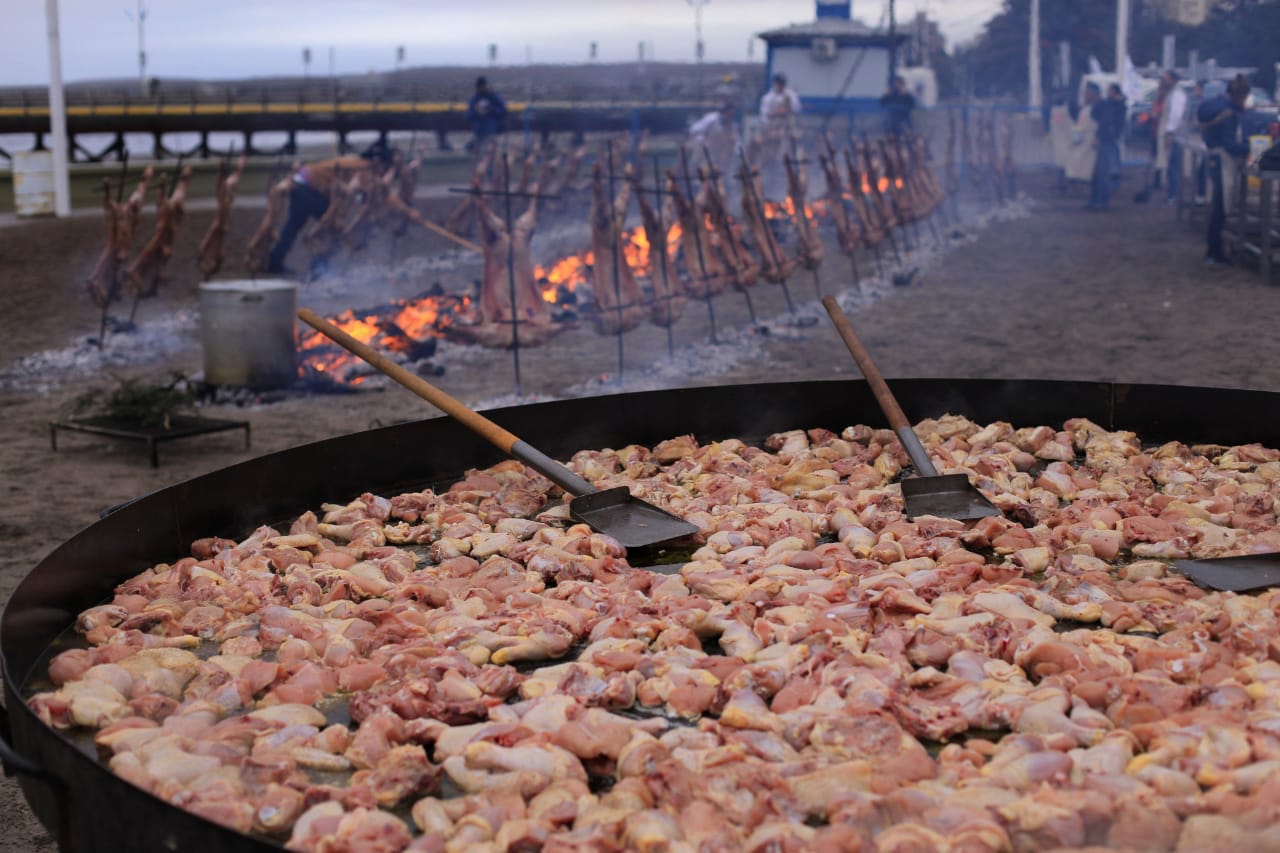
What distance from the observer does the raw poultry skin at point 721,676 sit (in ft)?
7.79

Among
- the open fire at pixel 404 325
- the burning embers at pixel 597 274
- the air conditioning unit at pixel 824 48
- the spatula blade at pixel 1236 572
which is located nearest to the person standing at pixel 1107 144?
the air conditioning unit at pixel 824 48

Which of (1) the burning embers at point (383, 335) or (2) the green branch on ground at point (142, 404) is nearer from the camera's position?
(2) the green branch on ground at point (142, 404)

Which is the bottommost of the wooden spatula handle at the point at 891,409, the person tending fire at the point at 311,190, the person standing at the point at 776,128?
the wooden spatula handle at the point at 891,409

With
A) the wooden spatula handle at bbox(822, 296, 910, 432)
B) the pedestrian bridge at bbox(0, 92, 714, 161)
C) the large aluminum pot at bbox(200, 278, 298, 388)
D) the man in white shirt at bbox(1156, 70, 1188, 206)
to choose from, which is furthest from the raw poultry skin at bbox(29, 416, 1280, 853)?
the pedestrian bridge at bbox(0, 92, 714, 161)

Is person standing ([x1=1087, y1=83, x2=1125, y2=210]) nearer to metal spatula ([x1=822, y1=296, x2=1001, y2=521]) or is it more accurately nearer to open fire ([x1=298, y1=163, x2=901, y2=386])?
open fire ([x1=298, y1=163, x2=901, y2=386])

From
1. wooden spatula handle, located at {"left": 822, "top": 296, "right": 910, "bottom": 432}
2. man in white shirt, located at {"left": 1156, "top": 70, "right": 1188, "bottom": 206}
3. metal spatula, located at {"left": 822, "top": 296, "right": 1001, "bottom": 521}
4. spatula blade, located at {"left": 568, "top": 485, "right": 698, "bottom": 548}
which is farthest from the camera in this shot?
man in white shirt, located at {"left": 1156, "top": 70, "right": 1188, "bottom": 206}

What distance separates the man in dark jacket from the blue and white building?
38.7 ft

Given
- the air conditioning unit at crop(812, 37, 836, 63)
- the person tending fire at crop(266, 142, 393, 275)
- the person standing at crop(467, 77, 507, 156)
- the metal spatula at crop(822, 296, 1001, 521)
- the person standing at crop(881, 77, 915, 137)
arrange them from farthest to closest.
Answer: the air conditioning unit at crop(812, 37, 836, 63)
the person standing at crop(881, 77, 915, 137)
the person standing at crop(467, 77, 507, 156)
the person tending fire at crop(266, 142, 393, 275)
the metal spatula at crop(822, 296, 1001, 521)

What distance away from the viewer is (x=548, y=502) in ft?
14.7

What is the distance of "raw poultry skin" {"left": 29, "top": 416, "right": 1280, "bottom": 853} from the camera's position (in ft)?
7.79

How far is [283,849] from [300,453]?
242 cm

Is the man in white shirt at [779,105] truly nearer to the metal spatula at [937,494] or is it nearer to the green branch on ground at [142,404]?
the green branch on ground at [142,404]

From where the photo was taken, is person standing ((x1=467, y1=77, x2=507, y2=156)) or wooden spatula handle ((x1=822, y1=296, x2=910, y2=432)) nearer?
wooden spatula handle ((x1=822, y1=296, x2=910, y2=432))

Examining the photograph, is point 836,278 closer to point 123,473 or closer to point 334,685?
point 123,473
